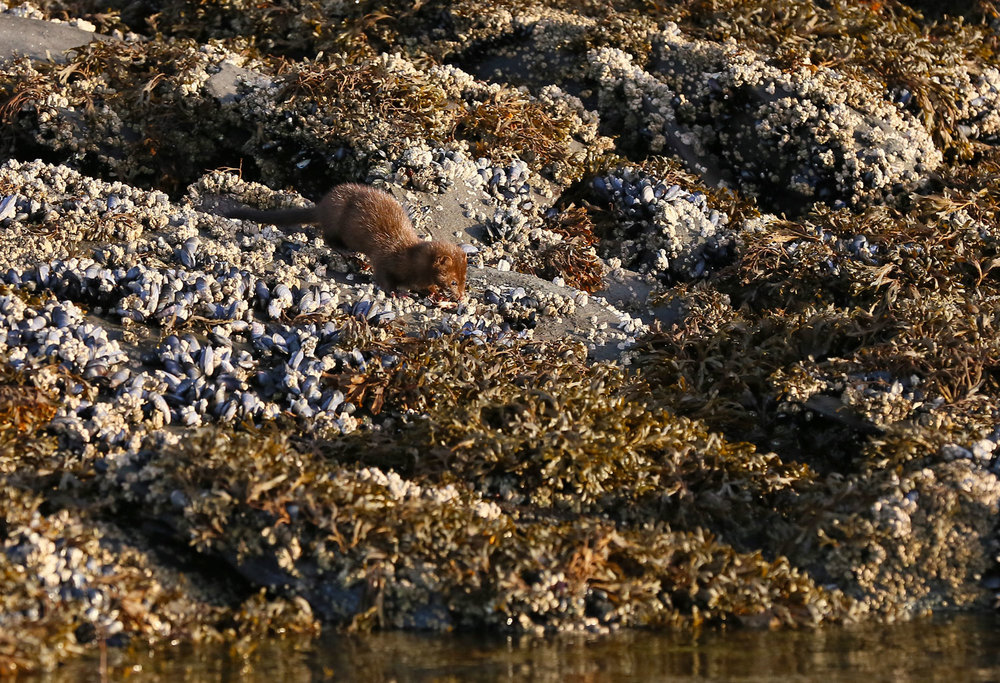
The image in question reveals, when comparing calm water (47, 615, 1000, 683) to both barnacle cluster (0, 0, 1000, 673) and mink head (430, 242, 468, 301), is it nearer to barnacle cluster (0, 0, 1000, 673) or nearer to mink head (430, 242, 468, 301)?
barnacle cluster (0, 0, 1000, 673)

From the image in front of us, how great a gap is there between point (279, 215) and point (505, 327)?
63.0 inches

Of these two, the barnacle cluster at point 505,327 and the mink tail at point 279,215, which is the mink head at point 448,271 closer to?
the barnacle cluster at point 505,327

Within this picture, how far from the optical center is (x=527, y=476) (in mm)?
4668

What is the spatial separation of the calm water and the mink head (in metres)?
2.47

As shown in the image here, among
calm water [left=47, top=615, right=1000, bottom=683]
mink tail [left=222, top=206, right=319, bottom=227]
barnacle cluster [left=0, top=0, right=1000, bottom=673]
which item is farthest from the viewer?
mink tail [left=222, top=206, right=319, bottom=227]

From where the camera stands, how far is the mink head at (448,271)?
5965 millimetres

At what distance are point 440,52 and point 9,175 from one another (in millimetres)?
3419

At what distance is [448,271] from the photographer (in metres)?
6.00

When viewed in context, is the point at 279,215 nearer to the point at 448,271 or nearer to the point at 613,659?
the point at 448,271

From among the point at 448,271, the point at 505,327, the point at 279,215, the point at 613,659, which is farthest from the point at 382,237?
the point at 613,659

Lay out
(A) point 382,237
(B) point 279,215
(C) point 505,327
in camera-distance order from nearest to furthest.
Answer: (C) point 505,327 < (A) point 382,237 < (B) point 279,215

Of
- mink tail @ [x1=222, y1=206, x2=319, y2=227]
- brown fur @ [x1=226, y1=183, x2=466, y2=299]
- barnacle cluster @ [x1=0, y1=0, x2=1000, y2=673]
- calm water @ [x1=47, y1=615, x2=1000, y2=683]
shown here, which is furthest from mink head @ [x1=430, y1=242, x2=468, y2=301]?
calm water @ [x1=47, y1=615, x2=1000, y2=683]

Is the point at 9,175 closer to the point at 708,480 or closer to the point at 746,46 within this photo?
the point at 708,480

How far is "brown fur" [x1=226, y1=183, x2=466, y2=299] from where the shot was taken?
19.7 feet
